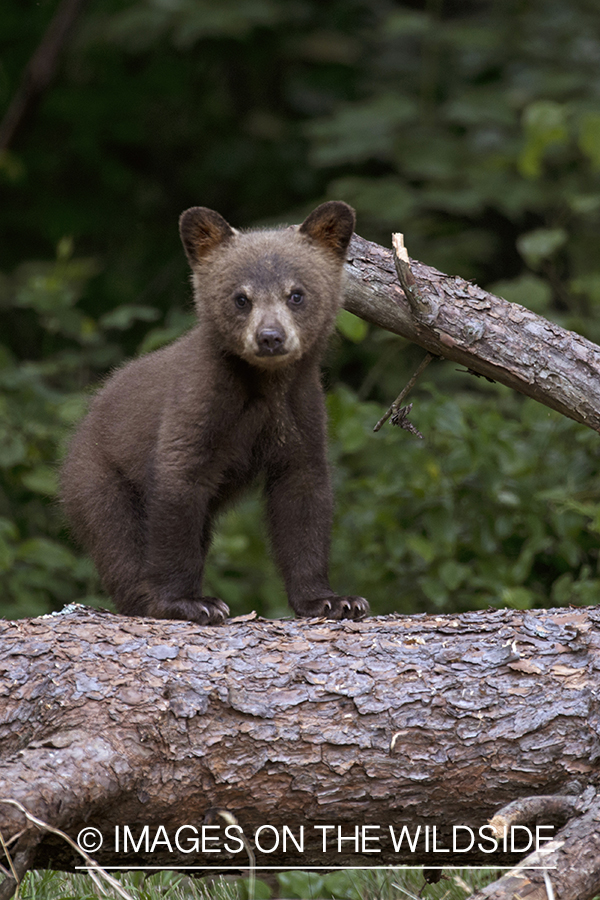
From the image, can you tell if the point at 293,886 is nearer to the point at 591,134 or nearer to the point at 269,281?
the point at 269,281

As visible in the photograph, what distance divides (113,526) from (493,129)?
16.9 ft

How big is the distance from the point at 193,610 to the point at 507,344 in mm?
1557

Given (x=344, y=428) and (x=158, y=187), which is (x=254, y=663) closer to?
(x=344, y=428)

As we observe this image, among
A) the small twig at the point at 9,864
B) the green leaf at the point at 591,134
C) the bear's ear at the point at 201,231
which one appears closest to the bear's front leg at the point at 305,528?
the bear's ear at the point at 201,231

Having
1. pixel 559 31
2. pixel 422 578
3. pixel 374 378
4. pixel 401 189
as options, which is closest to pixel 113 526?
pixel 422 578

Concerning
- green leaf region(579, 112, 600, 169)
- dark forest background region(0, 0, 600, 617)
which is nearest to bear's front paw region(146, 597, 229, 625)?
dark forest background region(0, 0, 600, 617)

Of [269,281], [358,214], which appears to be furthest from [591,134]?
[269,281]

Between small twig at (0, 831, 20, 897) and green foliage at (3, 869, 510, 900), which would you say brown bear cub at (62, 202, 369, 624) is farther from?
small twig at (0, 831, 20, 897)

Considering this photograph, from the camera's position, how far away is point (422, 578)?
585cm

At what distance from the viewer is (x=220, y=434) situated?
411 centimetres

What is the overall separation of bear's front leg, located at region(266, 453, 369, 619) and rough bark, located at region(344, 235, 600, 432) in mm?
734

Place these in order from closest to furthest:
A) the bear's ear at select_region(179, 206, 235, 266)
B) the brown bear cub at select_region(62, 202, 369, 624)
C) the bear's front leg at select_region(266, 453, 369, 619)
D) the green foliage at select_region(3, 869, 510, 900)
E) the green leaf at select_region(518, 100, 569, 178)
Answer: the green foliage at select_region(3, 869, 510, 900) → the brown bear cub at select_region(62, 202, 369, 624) → the bear's front leg at select_region(266, 453, 369, 619) → the bear's ear at select_region(179, 206, 235, 266) → the green leaf at select_region(518, 100, 569, 178)

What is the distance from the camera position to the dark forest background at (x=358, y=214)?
18.8ft

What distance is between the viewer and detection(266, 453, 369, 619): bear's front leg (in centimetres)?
431
